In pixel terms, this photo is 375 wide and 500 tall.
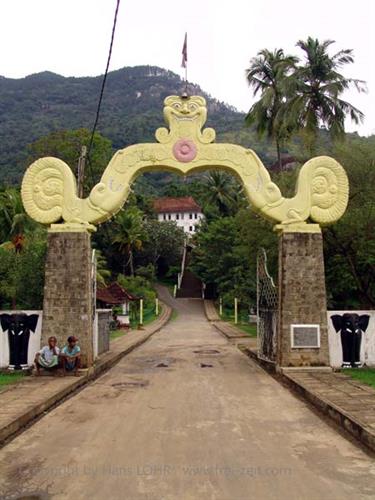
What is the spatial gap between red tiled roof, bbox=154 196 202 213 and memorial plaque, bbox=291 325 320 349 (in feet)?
236

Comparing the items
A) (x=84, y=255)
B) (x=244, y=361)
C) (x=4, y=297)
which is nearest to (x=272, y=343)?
(x=244, y=361)

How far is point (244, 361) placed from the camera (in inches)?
667

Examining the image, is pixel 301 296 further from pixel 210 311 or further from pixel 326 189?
pixel 210 311

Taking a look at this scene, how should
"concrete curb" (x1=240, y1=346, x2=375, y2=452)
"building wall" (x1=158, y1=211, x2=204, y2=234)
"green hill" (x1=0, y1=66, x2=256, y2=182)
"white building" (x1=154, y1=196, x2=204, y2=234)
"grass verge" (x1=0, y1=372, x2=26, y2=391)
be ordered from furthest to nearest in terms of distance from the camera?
"green hill" (x1=0, y1=66, x2=256, y2=182), "building wall" (x1=158, y1=211, x2=204, y2=234), "white building" (x1=154, y1=196, x2=204, y2=234), "grass verge" (x1=0, y1=372, x2=26, y2=391), "concrete curb" (x1=240, y1=346, x2=375, y2=452)

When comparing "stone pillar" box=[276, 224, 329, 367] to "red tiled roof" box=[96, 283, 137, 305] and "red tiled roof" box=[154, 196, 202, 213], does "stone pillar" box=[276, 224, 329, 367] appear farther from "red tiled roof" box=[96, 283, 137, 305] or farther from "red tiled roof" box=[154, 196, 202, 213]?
"red tiled roof" box=[154, 196, 202, 213]

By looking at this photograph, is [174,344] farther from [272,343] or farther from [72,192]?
[72,192]

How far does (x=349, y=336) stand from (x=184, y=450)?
8.45m

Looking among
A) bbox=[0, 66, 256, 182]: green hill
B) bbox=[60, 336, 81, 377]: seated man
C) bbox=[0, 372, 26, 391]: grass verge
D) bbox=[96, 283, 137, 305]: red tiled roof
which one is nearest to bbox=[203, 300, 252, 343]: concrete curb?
bbox=[96, 283, 137, 305]: red tiled roof

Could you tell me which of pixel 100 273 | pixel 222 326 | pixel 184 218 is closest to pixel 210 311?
pixel 222 326

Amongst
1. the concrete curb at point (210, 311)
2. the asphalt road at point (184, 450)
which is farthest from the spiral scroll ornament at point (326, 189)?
the concrete curb at point (210, 311)

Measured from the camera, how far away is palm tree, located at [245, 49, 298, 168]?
30.7 meters

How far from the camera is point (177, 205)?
284 ft

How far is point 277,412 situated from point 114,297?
26.9 m

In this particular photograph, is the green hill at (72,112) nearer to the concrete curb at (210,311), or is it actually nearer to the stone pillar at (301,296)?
the concrete curb at (210,311)
